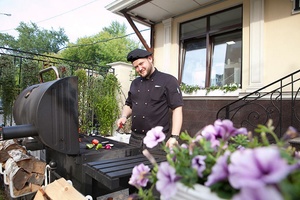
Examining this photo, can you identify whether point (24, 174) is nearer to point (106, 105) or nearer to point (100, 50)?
point (106, 105)

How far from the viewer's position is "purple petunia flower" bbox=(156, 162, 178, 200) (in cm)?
54

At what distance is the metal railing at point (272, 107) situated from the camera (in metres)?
3.42

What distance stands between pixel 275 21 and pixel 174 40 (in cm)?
220

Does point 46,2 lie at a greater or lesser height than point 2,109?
greater

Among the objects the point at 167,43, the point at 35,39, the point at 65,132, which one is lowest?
the point at 65,132

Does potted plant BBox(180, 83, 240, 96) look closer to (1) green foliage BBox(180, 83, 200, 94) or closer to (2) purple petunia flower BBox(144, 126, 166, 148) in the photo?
(1) green foliage BBox(180, 83, 200, 94)

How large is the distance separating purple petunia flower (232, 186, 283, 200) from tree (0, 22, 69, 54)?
40479 millimetres

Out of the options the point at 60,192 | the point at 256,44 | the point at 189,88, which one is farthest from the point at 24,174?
the point at 256,44

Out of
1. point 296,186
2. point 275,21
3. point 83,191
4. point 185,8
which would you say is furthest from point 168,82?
point 185,8

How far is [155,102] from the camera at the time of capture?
222 centimetres

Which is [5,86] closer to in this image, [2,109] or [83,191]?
[2,109]

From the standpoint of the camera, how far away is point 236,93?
13.6 feet

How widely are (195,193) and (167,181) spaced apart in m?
0.08

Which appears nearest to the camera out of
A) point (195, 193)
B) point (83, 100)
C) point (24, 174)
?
point (195, 193)
